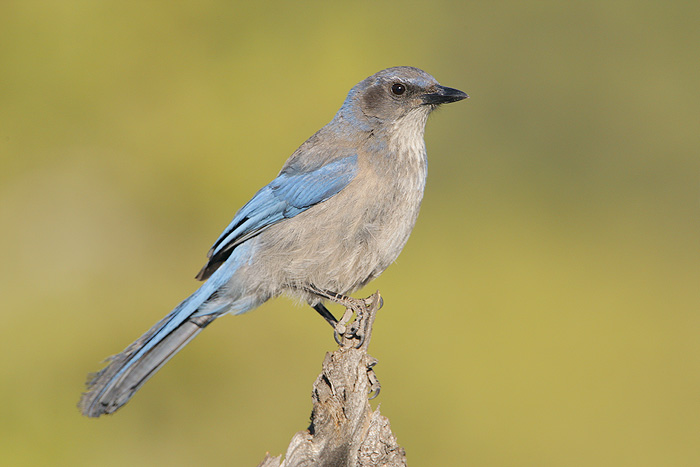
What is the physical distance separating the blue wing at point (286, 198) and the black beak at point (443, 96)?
66 centimetres

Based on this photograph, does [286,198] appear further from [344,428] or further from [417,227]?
[417,227]

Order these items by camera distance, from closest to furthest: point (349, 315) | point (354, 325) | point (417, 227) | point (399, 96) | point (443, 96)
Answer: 1. point (354, 325)
2. point (349, 315)
3. point (443, 96)
4. point (399, 96)
5. point (417, 227)

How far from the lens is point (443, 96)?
5.10 m

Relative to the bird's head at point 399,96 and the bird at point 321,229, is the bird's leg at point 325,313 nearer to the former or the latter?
the bird at point 321,229

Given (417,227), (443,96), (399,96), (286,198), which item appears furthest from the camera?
(417,227)

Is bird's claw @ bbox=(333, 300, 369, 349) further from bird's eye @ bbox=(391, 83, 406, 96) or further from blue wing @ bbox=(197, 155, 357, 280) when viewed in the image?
bird's eye @ bbox=(391, 83, 406, 96)

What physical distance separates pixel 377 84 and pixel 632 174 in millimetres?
3854

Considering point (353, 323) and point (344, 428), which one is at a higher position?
point (353, 323)

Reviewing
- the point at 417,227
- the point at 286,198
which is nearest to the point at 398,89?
the point at 286,198

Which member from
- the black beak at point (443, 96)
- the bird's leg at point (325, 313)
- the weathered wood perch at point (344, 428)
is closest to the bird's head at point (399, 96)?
the black beak at point (443, 96)

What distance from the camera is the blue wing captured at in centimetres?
488

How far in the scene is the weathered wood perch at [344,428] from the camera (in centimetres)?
385

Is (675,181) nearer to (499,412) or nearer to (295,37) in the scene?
(499,412)

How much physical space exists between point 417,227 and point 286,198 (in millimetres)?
2511
